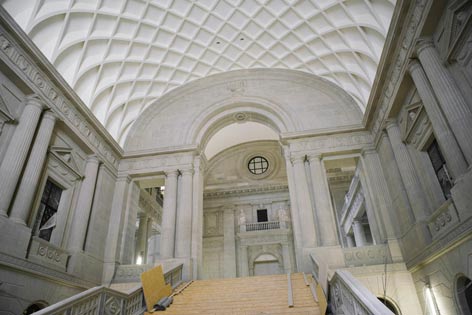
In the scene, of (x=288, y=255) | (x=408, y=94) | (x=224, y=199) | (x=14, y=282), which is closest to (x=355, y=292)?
(x=408, y=94)

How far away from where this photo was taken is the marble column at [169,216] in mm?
13773

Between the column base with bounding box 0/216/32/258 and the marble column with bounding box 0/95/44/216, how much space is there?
0.34m

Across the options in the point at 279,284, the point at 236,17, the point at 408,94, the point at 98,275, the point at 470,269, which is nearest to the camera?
the point at 470,269

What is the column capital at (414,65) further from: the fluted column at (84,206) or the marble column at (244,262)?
the marble column at (244,262)

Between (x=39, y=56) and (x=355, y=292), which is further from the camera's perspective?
(x=39, y=56)

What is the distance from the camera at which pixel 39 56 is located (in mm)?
10070

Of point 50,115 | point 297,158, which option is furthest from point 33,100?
point 297,158

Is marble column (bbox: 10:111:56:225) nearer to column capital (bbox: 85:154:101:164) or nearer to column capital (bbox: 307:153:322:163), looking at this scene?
column capital (bbox: 85:154:101:164)

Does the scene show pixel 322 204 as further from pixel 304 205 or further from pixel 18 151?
pixel 18 151

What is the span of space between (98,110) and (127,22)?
13.5ft

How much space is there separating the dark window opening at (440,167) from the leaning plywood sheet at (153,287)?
28.4ft

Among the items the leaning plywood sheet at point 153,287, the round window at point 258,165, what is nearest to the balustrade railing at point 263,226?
the round window at point 258,165

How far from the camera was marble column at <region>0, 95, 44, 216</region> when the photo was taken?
885 centimetres

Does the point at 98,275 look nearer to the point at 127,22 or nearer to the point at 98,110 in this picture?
the point at 98,110
